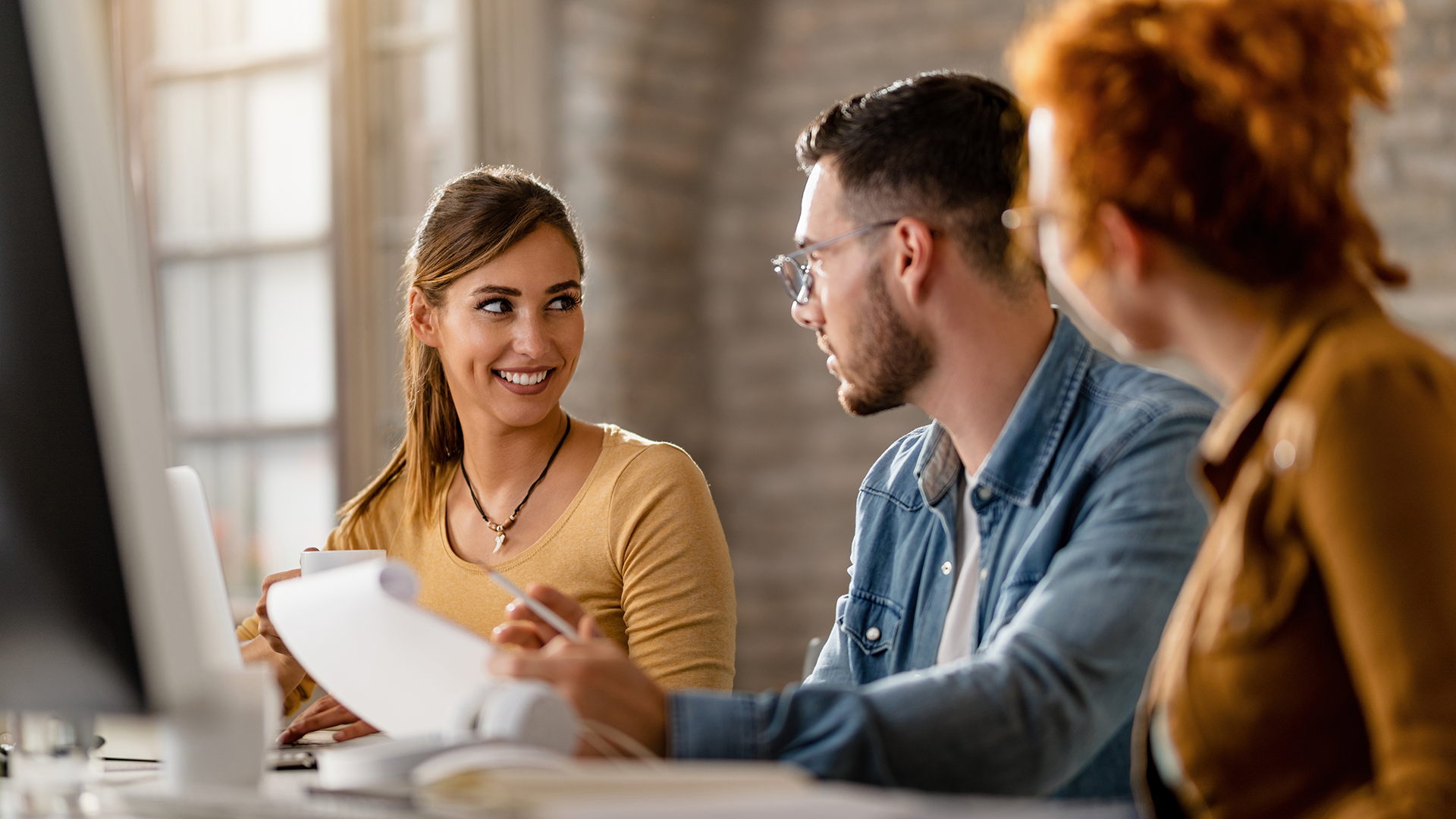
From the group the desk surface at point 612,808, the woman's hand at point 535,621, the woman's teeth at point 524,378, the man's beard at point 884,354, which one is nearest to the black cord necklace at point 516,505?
the woman's teeth at point 524,378

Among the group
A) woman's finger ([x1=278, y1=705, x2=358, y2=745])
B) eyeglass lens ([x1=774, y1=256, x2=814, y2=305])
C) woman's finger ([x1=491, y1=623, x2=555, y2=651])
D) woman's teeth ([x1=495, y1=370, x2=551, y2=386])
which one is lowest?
woman's finger ([x1=278, y1=705, x2=358, y2=745])

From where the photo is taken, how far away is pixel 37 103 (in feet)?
2.33

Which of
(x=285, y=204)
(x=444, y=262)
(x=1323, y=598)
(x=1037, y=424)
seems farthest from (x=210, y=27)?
(x=1323, y=598)

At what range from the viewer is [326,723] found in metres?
1.54

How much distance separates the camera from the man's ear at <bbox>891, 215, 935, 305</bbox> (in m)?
1.44

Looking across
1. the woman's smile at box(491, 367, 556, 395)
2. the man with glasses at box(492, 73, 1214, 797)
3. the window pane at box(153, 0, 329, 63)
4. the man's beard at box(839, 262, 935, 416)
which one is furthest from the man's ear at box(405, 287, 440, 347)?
the window pane at box(153, 0, 329, 63)

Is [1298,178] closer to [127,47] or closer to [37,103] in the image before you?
[37,103]

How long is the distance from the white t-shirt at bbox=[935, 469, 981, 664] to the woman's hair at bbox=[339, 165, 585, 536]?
0.92 m

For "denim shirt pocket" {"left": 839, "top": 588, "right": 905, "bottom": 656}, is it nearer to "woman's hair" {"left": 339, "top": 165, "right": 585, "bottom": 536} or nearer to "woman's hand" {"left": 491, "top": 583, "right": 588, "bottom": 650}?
A: "woman's hand" {"left": 491, "top": 583, "right": 588, "bottom": 650}

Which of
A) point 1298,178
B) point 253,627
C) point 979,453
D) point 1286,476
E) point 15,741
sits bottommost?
point 253,627

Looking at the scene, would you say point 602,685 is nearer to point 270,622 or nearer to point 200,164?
point 270,622

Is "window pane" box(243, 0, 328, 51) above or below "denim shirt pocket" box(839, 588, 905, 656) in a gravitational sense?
above

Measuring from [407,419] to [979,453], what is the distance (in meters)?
1.18

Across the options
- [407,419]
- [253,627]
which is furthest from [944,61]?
[253,627]
